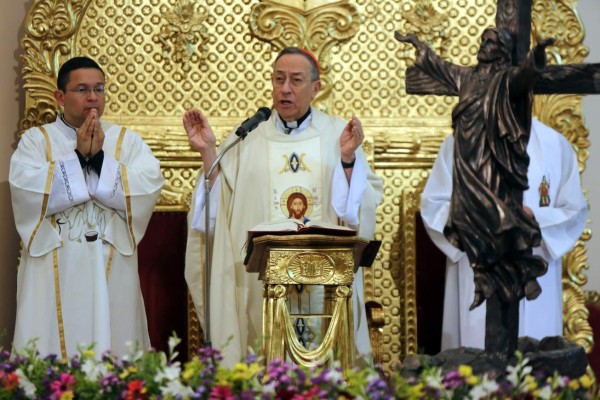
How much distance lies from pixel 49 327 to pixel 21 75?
2.05 m

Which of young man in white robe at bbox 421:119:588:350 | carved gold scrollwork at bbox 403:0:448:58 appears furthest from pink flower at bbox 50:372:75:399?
carved gold scrollwork at bbox 403:0:448:58

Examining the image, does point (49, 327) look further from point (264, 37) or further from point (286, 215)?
point (264, 37)

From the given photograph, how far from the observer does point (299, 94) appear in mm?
6605

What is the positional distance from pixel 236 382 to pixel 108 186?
10.1ft

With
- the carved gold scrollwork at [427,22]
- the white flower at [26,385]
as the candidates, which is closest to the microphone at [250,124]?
the carved gold scrollwork at [427,22]

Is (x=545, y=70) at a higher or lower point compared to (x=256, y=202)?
higher

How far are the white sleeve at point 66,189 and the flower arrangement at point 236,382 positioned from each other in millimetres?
2627

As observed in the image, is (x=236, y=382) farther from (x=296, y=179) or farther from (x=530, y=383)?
(x=296, y=179)

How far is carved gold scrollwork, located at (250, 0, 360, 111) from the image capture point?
7566mm

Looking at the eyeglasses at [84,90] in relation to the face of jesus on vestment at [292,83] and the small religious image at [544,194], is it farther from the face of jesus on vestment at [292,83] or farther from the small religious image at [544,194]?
the small religious image at [544,194]

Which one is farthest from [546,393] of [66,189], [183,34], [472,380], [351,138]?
[183,34]

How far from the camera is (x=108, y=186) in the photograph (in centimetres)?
629

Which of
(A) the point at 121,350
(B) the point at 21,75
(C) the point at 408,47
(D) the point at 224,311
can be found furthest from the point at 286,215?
(B) the point at 21,75

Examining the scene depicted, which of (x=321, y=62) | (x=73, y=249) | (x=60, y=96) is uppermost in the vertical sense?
(x=321, y=62)
